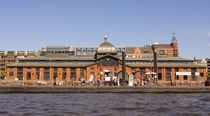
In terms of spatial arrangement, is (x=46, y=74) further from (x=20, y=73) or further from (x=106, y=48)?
(x=106, y=48)

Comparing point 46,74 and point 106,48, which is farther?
point 106,48

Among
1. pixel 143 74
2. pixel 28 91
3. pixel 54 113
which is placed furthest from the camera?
pixel 143 74

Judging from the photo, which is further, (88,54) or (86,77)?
(88,54)

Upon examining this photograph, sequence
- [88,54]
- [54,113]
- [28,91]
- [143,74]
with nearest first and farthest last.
Answer: [54,113] < [28,91] < [143,74] < [88,54]

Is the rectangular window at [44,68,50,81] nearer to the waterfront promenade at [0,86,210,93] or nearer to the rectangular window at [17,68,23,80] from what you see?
the rectangular window at [17,68,23,80]

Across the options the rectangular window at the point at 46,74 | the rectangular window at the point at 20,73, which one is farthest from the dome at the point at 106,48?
the rectangular window at the point at 20,73

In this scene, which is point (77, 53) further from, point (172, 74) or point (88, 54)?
point (172, 74)

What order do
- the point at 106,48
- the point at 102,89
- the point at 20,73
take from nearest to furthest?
the point at 102,89
the point at 20,73
the point at 106,48

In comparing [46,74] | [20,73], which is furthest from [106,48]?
[20,73]

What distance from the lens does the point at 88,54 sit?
177 metres

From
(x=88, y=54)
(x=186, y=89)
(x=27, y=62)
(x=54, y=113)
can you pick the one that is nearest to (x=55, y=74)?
(x=27, y=62)

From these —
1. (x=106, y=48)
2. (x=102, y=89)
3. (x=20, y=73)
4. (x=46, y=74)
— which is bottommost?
(x=102, y=89)

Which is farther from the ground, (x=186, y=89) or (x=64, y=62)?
(x=64, y=62)

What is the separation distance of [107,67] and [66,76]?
19.0m
